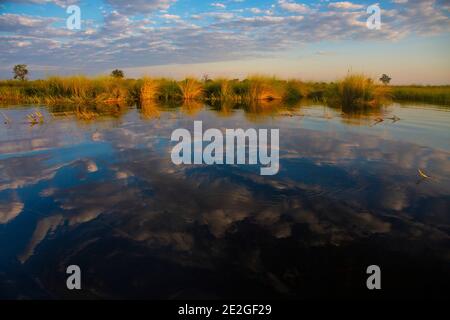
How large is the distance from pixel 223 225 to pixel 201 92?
83.1ft

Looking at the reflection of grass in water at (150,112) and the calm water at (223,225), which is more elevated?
the reflection of grass in water at (150,112)

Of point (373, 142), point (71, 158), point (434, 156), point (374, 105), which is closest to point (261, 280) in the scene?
point (71, 158)

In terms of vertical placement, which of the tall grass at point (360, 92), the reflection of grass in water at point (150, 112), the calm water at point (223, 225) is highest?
the tall grass at point (360, 92)

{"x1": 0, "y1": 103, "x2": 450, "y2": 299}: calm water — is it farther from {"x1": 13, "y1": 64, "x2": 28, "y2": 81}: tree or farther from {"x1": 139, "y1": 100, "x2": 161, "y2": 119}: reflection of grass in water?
{"x1": 13, "y1": 64, "x2": 28, "y2": 81}: tree

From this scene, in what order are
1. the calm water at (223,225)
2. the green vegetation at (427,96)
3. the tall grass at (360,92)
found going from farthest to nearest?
the green vegetation at (427,96) < the tall grass at (360,92) < the calm water at (223,225)

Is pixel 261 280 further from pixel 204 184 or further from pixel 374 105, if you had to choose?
pixel 374 105

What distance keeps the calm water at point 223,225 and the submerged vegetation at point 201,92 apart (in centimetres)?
1391

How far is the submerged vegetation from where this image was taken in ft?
65.1

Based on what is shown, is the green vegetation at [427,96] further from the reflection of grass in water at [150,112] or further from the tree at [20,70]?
the tree at [20,70]

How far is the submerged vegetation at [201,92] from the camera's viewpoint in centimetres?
1983

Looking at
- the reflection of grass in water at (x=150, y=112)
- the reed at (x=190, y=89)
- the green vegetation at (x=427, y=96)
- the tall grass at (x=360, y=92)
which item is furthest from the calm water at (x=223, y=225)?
the reed at (x=190, y=89)

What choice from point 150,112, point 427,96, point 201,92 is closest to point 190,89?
point 201,92
